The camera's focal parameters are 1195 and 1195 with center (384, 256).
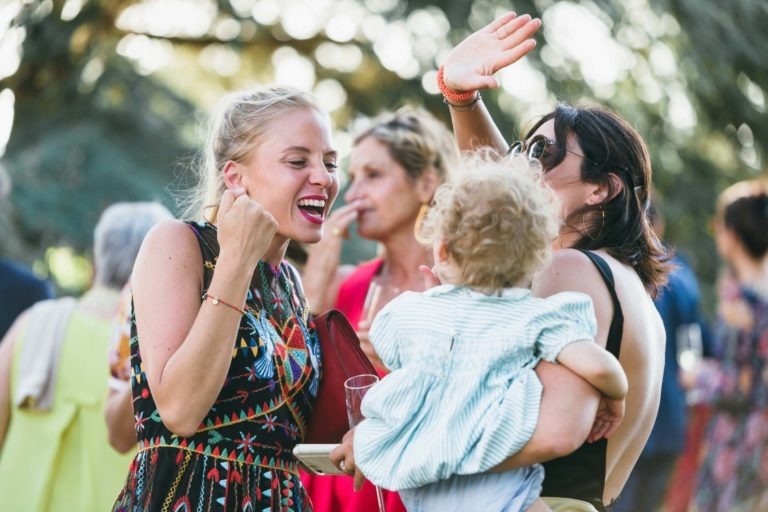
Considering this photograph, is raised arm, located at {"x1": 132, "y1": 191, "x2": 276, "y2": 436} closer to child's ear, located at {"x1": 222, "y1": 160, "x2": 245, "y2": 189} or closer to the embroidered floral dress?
child's ear, located at {"x1": 222, "y1": 160, "x2": 245, "y2": 189}

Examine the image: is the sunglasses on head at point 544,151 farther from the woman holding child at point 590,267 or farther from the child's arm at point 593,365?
the child's arm at point 593,365

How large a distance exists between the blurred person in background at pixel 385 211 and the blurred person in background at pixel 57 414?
91 centimetres

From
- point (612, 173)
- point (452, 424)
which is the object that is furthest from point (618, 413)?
point (612, 173)

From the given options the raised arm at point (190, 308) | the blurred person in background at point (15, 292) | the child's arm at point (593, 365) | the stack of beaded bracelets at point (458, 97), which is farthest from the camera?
the blurred person in background at point (15, 292)

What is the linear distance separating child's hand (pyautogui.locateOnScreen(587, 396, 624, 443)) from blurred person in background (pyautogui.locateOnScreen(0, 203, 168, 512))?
2468 mm

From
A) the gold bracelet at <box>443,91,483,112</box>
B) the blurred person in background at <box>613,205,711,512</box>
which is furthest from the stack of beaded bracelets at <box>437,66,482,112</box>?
the blurred person in background at <box>613,205,711,512</box>

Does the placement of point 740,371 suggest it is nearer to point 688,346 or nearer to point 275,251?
point 688,346

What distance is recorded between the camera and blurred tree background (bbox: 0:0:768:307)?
24.8 feet

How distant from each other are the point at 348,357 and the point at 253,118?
678 mm

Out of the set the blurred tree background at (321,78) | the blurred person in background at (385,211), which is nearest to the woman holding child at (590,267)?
the blurred person in background at (385,211)

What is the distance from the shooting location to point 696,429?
8367 millimetres

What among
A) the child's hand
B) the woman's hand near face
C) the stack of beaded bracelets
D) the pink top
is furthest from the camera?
the woman's hand near face

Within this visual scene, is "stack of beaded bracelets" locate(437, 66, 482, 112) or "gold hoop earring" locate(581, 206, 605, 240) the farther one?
"stack of beaded bracelets" locate(437, 66, 482, 112)

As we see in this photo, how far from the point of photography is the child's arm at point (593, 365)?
246 centimetres
